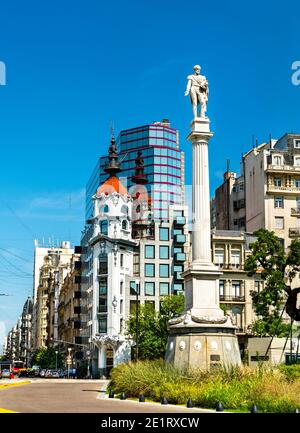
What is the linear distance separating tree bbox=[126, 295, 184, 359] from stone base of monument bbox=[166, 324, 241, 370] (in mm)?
38962

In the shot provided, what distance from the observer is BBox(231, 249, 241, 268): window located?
8319 cm

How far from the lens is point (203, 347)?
35188 mm

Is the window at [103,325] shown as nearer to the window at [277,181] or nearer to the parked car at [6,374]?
the parked car at [6,374]

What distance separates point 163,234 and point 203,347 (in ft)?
192

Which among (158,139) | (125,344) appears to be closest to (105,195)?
(125,344)

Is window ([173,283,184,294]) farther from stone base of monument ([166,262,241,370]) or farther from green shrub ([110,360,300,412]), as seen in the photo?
green shrub ([110,360,300,412])

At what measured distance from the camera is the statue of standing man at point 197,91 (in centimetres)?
3975

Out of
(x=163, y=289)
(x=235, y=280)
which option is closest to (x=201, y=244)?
(x=235, y=280)

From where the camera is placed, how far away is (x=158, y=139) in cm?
14650

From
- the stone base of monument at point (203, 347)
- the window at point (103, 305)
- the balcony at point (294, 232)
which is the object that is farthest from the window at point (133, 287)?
the stone base of monument at point (203, 347)

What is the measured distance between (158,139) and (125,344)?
66.0 metres

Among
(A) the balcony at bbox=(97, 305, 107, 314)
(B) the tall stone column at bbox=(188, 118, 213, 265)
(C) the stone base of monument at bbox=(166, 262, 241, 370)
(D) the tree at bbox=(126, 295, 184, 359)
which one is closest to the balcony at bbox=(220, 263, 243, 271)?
(D) the tree at bbox=(126, 295, 184, 359)

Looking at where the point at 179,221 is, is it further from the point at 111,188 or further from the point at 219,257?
the point at 219,257
